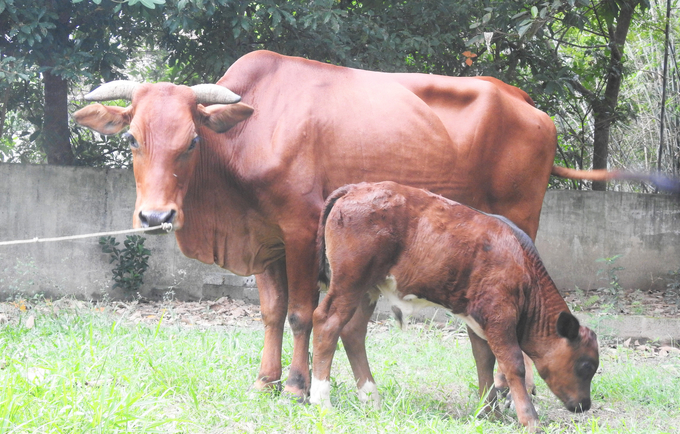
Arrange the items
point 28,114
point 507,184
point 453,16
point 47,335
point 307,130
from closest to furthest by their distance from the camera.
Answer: point 307,130 → point 507,184 → point 47,335 → point 453,16 → point 28,114

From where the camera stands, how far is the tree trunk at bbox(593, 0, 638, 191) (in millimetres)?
9641

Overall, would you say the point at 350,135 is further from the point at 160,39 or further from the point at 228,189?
the point at 160,39

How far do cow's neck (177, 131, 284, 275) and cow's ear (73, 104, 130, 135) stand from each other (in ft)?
1.82

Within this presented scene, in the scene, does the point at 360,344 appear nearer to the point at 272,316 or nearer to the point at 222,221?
the point at 272,316

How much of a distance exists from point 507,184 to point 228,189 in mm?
2131

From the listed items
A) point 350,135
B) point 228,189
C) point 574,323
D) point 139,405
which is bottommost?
point 139,405

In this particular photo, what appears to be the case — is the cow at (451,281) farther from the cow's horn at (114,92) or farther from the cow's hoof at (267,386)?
the cow's horn at (114,92)

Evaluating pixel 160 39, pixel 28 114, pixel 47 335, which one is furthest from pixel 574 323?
pixel 28 114

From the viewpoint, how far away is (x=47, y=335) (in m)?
5.59

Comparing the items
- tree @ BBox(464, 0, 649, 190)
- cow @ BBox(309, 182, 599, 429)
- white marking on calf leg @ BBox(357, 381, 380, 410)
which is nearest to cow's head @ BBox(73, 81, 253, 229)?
cow @ BBox(309, 182, 599, 429)

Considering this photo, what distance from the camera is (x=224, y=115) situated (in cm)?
439

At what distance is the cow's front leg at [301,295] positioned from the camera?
431 centimetres

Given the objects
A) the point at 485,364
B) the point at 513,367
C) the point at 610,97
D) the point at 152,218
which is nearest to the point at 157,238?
the point at 152,218

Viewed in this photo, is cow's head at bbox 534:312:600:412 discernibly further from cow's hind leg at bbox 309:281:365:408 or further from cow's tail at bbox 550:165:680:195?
cow's hind leg at bbox 309:281:365:408
